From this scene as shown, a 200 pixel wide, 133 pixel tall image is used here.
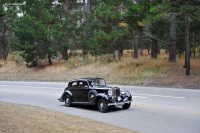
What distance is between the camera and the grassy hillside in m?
25.2

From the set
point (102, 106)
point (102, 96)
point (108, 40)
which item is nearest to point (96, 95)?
point (102, 96)

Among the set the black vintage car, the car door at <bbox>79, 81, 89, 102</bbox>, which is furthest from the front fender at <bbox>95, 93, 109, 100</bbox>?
the car door at <bbox>79, 81, 89, 102</bbox>

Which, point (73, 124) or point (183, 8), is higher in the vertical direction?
point (183, 8)

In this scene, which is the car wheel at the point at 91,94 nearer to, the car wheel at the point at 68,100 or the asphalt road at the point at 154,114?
the asphalt road at the point at 154,114

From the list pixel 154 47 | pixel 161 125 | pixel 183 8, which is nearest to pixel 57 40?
pixel 154 47

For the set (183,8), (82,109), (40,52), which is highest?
(183,8)

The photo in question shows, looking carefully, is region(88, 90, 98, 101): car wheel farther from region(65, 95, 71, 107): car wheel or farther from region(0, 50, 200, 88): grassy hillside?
region(0, 50, 200, 88): grassy hillside

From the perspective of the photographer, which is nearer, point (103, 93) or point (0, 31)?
Answer: point (103, 93)

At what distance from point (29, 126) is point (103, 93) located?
5572mm

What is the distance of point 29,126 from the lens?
29.3 ft

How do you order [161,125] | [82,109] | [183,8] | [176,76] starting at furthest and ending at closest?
[176,76]
[183,8]
[82,109]
[161,125]

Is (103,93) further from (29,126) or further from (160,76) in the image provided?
(160,76)

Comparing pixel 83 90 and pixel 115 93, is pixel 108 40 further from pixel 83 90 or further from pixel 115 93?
pixel 115 93

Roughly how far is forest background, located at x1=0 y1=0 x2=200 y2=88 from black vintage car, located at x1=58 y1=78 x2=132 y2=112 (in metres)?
8.57
